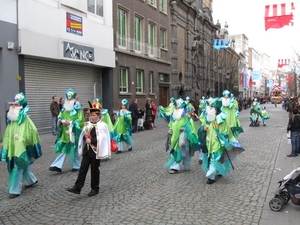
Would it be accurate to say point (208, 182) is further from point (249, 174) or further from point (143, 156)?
point (143, 156)

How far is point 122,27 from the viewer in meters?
22.0

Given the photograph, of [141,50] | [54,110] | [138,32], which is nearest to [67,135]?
[54,110]

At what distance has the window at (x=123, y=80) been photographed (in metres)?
21.8

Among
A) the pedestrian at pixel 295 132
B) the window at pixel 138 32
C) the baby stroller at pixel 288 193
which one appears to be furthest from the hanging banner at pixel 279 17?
the window at pixel 138 32

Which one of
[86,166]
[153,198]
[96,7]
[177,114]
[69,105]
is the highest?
[96,7]

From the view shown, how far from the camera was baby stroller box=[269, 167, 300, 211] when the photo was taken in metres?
5.15

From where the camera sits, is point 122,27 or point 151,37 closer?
point 122,27

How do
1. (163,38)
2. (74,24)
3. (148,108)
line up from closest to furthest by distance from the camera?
(74,24) < (148,108) < (163,38)

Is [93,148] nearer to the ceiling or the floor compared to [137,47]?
nearer to the floor

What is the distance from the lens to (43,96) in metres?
16.0

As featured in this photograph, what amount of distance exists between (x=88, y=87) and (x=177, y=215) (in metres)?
15.1

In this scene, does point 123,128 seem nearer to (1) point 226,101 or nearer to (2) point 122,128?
(2) point 122,128

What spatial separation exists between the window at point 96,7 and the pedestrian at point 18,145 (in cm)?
1330

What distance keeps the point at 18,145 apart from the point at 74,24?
39.4 ft
